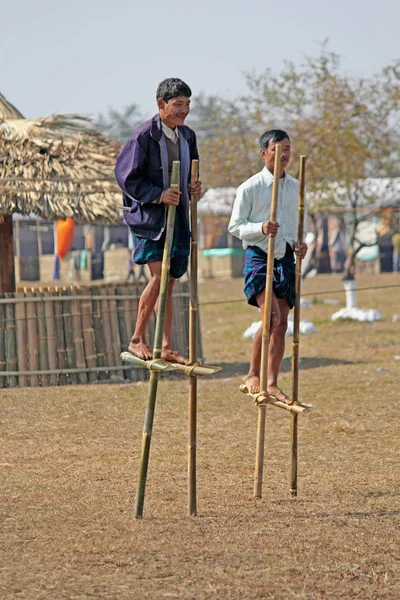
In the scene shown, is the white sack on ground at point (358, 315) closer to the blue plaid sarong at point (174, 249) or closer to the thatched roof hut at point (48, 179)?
the thatched roof hut at point (48, 179)

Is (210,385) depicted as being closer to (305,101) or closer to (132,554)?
(132,554)

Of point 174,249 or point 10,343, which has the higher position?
point 174,249

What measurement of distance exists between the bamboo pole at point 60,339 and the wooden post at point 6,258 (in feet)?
2.57

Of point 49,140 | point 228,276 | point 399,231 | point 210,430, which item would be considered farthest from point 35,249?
point 210,430

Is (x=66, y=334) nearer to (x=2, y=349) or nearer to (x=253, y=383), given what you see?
(x=2, y=349)

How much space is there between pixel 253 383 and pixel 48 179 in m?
6.78

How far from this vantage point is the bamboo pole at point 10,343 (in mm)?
12508

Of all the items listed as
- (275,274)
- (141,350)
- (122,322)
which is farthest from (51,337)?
(141,350)

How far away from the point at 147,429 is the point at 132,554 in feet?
3.17

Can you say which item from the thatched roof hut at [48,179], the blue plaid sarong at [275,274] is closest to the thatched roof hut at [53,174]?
the thatched roof hut at [48,179]

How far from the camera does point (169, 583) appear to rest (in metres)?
5.18

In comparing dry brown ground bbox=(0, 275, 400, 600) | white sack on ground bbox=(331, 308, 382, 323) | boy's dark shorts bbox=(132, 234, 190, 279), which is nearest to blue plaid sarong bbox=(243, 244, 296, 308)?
boy's dark shorts bbox=(132, 234, 190, 279)

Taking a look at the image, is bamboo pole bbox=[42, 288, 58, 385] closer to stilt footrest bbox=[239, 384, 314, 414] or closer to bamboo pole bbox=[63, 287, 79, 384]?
bamboo pole bbox=[63, 287, 79, 384]

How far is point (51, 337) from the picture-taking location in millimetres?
12656
